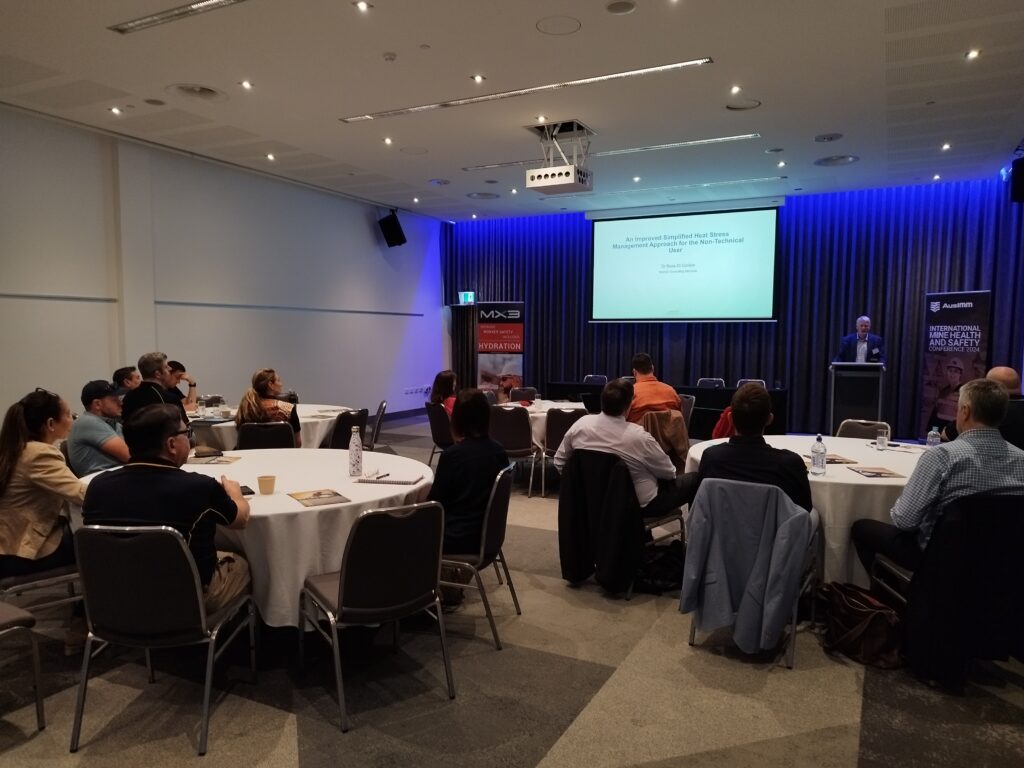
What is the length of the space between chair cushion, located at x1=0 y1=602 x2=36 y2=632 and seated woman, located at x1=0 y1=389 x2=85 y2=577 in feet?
1.48

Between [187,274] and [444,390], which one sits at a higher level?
[187,274]

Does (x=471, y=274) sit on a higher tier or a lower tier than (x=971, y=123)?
lower

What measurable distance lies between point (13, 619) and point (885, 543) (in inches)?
140

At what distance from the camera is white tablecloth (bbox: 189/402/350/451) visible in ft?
18.6

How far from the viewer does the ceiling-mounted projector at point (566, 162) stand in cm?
645

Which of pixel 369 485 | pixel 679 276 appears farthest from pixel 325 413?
pixel 679 276

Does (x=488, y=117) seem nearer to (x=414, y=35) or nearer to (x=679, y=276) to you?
(x=414, y=35)

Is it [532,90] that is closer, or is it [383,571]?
[383,571]

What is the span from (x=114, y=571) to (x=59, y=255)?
6.01 m

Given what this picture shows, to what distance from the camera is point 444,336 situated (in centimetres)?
1341

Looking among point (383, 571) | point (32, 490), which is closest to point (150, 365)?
point (32, 490)

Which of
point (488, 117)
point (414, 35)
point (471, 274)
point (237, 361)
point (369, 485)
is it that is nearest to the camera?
point (369, 485)

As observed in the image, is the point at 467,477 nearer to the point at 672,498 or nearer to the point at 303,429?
the point at 672,498

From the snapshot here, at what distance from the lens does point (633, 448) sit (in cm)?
380
